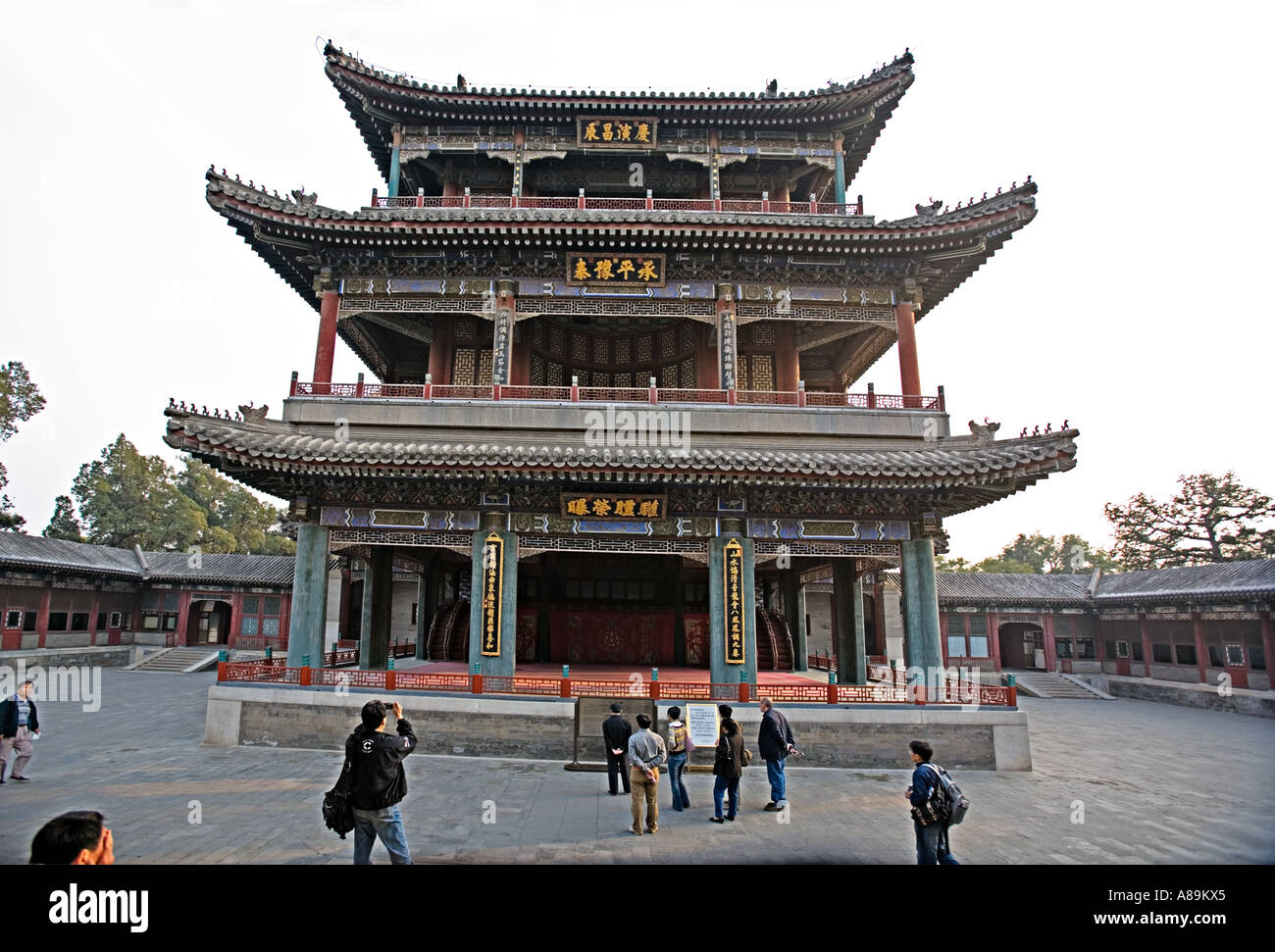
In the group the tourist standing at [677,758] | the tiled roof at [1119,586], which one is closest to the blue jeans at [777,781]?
the tourist standing at [677,758]

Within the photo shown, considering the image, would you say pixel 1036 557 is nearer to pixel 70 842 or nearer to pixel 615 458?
pixel 615 458

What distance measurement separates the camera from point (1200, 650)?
25703 mm

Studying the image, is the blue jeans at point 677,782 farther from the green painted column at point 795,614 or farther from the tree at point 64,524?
the tree at point 64,524

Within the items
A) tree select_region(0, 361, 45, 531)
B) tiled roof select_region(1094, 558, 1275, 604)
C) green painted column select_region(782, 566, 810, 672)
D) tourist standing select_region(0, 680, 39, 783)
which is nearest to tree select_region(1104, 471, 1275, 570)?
tiled roof select_region(1094, 558, 1275, 604)

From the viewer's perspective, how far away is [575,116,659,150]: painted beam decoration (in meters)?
17.7

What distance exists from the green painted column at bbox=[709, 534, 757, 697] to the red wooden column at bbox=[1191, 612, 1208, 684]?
2384 cm

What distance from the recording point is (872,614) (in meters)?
30.5

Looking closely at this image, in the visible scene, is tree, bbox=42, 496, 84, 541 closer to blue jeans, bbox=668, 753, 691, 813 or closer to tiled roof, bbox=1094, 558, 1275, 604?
blue jeans, bbox=668, 753, 691, 813

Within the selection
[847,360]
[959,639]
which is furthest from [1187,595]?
[847,360]

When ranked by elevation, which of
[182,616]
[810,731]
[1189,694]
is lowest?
[1189,694]

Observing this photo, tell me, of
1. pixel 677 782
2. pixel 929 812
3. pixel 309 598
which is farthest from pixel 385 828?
pixel 309 598

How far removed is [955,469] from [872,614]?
67.0 feet

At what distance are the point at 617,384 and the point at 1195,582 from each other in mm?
25767

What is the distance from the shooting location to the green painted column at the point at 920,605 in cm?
1283
